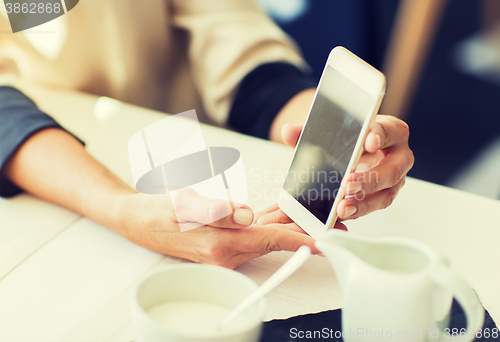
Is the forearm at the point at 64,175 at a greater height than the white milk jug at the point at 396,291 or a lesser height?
lesser

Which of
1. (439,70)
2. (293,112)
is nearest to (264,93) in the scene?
(293,112)

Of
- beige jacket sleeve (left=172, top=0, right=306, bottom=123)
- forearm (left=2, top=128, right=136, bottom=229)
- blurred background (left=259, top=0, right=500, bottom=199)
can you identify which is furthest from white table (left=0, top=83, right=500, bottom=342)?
blurred background (left=259, top=0, right=500, bottom=199)

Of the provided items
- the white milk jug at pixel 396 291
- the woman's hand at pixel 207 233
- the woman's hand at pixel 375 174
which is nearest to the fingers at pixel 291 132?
the woman's hand at pixel 375 174

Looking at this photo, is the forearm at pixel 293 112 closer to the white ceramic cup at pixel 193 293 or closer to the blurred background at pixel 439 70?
the blurred background at pixel 439 70

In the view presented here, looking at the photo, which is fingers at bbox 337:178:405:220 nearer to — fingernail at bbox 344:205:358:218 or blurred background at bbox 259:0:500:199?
fingernail at bbox 344:205:358:218

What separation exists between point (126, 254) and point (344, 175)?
0.74ft

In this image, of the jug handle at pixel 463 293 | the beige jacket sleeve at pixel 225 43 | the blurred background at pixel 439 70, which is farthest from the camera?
the blurred background at pixel 439 70

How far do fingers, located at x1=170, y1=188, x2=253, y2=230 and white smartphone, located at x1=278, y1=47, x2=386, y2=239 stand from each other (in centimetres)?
8

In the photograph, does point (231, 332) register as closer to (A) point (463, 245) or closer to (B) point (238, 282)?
(B) point (238, 282)

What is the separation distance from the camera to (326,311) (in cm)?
36

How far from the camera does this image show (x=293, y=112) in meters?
0.74

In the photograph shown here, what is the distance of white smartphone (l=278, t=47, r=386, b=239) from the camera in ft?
1.27

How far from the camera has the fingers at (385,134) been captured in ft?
1.23

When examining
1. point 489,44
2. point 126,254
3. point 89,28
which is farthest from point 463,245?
point 489,44
